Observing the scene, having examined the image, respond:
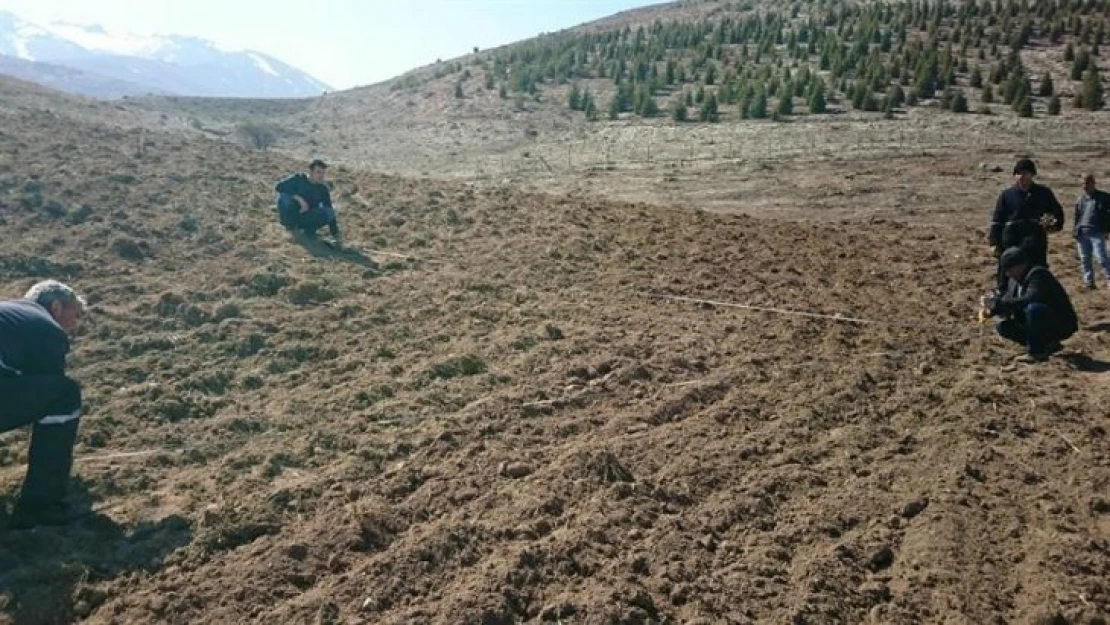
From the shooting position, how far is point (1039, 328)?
687 centimetres

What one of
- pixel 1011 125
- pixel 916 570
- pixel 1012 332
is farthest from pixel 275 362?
pixel 1011 125

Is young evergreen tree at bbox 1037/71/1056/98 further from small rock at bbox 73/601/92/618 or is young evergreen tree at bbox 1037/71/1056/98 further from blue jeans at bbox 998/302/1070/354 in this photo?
small rock at bbox 73/601/92/618

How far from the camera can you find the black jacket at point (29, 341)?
181 inches

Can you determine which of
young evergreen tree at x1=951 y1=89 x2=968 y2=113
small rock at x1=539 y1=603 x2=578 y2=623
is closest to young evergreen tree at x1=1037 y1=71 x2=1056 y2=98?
young evergreen tree at x1=951 y1=89 x2=968 y2=113

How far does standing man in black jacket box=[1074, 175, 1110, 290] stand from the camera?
343 inches

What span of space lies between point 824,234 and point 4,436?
31.0ft

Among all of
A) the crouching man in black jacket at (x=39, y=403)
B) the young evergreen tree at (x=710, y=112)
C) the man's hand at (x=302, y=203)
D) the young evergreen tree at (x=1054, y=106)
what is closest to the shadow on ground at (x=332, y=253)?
the man's hand at (x=302, y=203)

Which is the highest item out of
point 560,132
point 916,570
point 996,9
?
point 996,9

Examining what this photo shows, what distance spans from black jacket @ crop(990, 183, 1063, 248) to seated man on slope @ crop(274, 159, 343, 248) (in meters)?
7.25

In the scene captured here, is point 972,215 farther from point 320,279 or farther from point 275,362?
point 275,362

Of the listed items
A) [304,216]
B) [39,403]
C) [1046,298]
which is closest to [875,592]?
[1046,298]

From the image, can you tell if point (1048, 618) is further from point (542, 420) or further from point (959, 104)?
point (959, 104)

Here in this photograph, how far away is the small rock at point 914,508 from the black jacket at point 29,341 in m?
4.81

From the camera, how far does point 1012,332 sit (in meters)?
7.18
